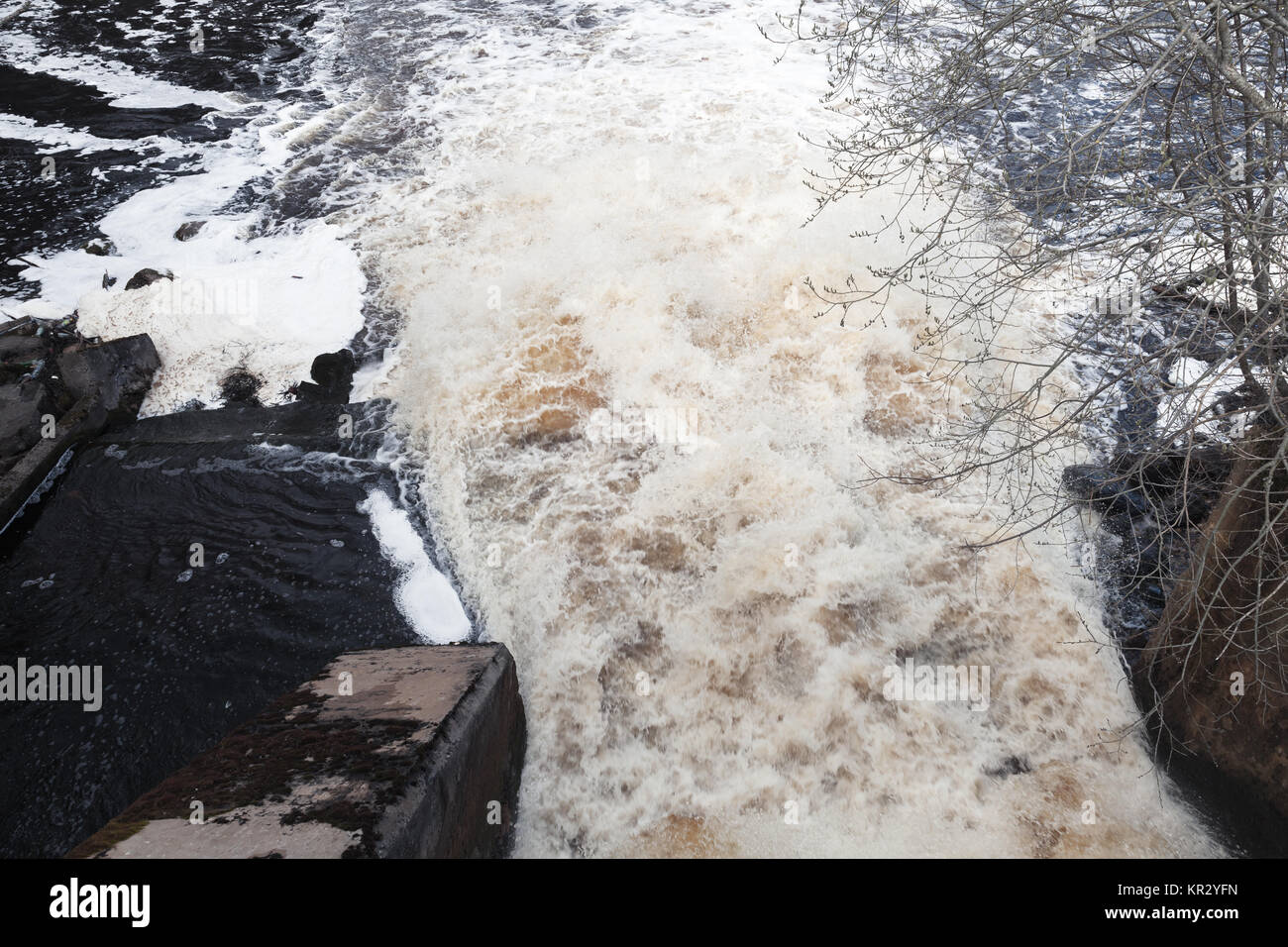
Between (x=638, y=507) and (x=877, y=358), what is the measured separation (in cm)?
287

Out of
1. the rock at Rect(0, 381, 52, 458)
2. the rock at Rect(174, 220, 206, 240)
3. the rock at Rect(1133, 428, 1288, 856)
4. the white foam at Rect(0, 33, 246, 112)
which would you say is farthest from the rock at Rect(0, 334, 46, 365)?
the rock at Rect(1133, 428, 1288, 856)

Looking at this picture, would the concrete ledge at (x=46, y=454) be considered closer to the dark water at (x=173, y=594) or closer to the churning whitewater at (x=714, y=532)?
the dark water at (x=173, y=594)

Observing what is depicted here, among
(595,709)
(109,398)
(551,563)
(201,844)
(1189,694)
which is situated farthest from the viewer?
(109,398)

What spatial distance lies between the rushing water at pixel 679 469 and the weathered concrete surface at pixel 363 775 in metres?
0.69

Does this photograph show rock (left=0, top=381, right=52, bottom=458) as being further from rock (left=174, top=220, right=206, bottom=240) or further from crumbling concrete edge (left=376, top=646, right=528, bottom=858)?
crumbling concrete edge (left=376, top=646, right=528, bottom=858)

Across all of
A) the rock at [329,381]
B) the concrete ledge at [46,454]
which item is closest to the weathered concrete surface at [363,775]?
the rock at [329,381]

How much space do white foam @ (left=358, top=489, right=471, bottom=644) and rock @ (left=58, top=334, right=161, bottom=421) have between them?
281cm

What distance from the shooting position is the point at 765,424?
22.5 ft

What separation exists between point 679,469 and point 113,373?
214 inches

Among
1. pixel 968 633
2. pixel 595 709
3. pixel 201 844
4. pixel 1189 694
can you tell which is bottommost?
pixel 595 709

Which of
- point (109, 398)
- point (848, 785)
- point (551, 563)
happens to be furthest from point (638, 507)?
point (109, 398)

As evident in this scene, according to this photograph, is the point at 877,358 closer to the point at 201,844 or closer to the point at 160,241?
the point at 201,844

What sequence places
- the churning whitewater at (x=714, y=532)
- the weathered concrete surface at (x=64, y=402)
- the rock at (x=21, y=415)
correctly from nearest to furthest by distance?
the churning whitewater at (x=714, y=532)
the weathered concrete surface at (x=64, y=402)
the rock at (x=21, y=415)

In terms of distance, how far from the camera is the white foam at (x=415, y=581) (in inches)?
220
